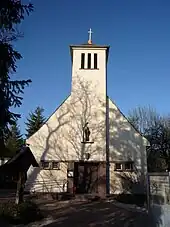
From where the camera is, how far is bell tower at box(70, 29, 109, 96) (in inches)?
822

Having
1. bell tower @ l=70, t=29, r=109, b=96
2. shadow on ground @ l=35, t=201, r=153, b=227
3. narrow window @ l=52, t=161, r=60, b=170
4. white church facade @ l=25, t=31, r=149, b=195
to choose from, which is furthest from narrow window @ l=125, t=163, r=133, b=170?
shadow on ground @ l=35, t=201, r=153, b=227

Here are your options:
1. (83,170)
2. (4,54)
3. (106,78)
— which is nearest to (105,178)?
(83,170)

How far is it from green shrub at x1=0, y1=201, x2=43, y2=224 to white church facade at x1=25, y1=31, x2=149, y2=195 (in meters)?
8.05

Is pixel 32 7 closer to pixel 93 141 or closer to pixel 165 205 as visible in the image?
pixel 165 205

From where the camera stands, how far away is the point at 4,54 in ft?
25.8

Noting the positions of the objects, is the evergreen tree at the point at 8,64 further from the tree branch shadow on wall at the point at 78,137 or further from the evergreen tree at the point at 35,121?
the evergreen tree at the point at 35,121

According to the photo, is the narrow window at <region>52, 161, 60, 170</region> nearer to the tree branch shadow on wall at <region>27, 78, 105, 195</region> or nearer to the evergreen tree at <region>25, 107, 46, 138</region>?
the tree branch shadow on wall at <region>27, 78, 105, 195</region>

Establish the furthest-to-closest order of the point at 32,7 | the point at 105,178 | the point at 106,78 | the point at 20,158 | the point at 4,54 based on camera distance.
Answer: the point at 106,78 → the point at 105,178 → the point at 20,158 → the point at 32,7 → the point at 4,54

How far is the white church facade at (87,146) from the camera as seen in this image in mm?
18859

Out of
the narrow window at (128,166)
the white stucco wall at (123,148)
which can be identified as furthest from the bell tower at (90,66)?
the narrow window at (128,166)

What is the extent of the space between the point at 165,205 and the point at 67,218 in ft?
14.3

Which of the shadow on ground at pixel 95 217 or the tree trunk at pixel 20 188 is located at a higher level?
the tree trunk at pixel 20 188

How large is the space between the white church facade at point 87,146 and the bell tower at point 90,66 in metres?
0.08

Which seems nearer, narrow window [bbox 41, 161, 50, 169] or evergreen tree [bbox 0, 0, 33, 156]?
evergreen tree [bbox 0, 0, 33, 156]
